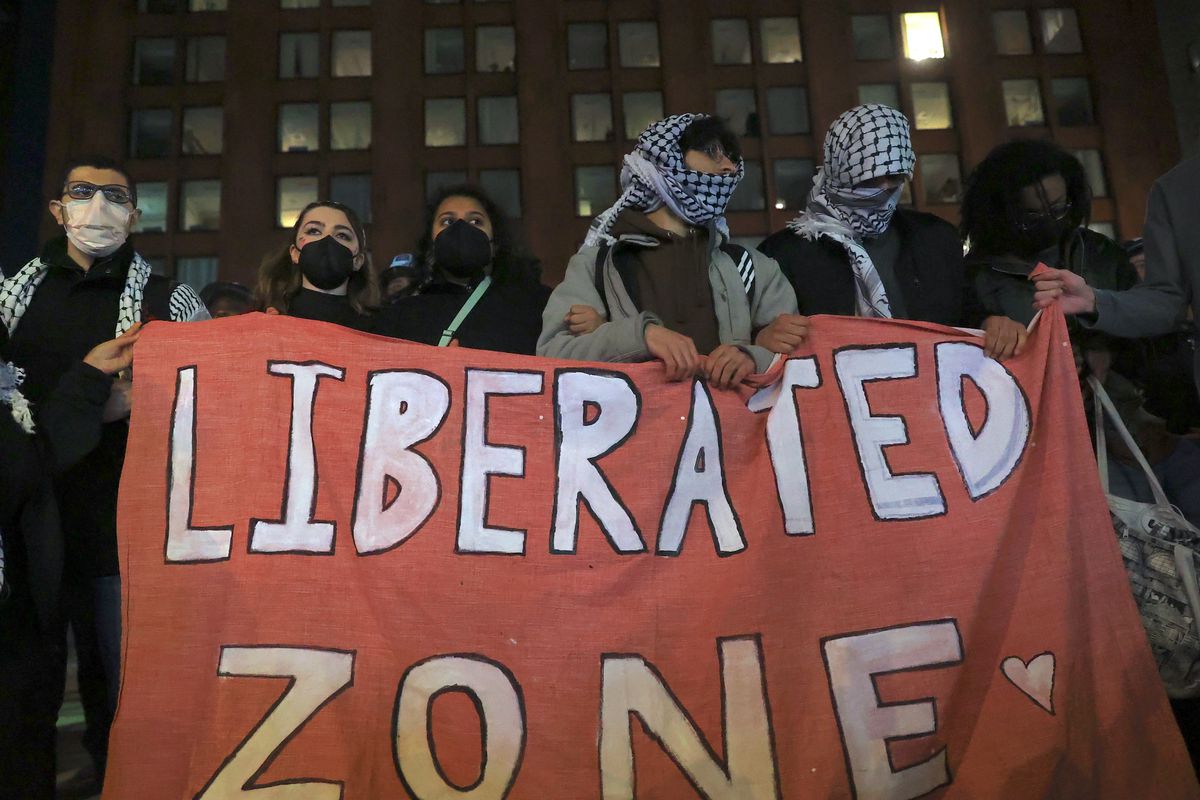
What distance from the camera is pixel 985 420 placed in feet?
9.09

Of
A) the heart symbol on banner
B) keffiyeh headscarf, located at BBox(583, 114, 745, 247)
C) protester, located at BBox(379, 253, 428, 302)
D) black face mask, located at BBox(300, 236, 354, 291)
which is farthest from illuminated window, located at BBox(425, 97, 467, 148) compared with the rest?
the heart symbol on banner

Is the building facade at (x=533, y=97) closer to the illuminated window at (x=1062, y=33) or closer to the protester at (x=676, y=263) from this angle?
the illuminated window at (x=1062, y=33)

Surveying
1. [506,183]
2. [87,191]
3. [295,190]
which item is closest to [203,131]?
[295,190]

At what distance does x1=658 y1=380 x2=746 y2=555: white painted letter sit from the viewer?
259cm

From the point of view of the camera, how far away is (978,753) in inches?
93.2

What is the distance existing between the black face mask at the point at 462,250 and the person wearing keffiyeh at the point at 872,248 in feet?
3.69

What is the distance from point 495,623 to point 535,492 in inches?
15.7

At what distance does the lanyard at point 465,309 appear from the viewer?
341cm

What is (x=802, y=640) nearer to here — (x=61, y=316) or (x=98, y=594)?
(x=98, y=594)

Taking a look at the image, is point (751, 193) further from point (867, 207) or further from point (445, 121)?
point (867, 207)

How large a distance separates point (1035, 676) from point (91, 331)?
317 centimetres

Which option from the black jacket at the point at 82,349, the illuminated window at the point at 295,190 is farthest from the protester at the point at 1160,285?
the illuminated window at the point at 295,190

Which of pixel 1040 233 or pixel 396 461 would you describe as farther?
pixel 1040 233

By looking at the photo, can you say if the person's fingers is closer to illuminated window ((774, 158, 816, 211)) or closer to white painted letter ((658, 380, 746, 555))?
white painted letter ((658, 380, 746, 555))
